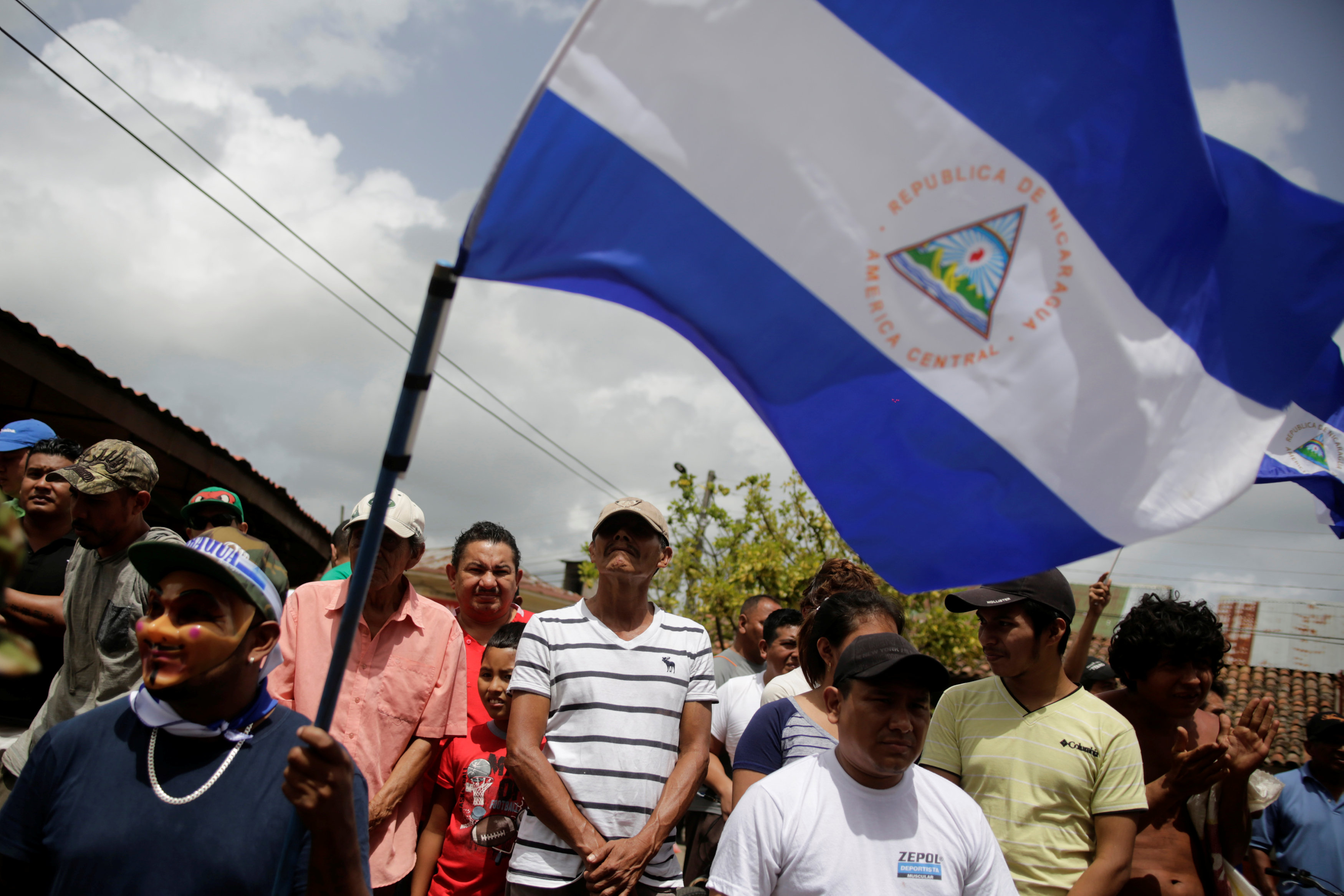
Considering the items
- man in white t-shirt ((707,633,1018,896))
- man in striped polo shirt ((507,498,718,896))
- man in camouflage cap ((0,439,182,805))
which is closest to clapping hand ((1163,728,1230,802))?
man in white t-shirt ((707,633,1018,896))

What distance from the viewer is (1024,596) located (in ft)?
10.6

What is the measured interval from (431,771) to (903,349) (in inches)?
104

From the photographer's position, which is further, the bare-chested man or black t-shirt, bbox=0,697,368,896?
the bare-chested man

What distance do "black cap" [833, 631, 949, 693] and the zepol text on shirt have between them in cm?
83

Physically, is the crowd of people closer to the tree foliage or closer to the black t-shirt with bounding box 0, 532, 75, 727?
the black t-shirt with bounding box 0, 532, 75, 727

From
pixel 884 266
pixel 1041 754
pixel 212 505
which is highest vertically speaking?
pixel 884 266

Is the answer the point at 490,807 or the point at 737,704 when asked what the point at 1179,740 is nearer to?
the point at 737,704

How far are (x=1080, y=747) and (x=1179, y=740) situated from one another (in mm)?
466

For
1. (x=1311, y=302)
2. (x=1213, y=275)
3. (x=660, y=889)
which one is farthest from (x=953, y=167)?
(x=660, y=889)

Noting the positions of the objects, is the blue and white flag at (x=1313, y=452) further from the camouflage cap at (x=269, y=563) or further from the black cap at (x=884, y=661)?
the camouflage cap at (x=269, y=563)

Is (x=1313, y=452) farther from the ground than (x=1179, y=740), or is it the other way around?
(x=1313, y=452)

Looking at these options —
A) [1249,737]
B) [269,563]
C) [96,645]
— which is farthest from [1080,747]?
Result: [96,645]

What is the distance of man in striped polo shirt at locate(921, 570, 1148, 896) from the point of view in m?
2.99

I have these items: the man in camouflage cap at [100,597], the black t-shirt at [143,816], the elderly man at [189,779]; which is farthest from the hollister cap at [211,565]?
the man in camouflage cap at [100,597]
